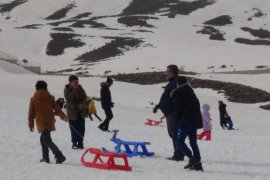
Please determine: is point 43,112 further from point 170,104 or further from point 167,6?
point 167,6

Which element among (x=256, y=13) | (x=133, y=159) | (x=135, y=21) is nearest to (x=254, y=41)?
(x=135, y=21)

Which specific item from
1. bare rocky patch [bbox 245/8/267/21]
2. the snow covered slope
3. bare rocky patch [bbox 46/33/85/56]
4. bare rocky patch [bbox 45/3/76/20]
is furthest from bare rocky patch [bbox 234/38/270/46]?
bare rocky patch [bbox 45/3/76/20]

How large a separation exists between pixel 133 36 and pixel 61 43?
12985mm

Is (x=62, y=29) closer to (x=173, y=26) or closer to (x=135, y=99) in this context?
(x=173, y=26)

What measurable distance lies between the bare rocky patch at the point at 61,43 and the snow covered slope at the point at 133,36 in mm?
164

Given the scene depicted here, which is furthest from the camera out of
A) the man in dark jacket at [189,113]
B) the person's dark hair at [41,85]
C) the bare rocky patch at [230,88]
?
the bare rocky patch at [230,88]

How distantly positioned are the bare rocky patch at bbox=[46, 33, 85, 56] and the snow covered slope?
0.16 meters

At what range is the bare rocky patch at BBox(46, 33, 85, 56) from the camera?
305 feet

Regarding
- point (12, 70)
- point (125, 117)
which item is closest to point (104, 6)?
point (12, 70)

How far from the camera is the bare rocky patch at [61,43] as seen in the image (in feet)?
305

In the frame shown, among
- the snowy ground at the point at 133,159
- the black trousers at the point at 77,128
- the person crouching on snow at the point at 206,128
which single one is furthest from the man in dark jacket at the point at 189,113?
the person crouching on snow at the point at 206,128

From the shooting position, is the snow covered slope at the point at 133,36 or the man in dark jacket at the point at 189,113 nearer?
the man in dark jacket at the point at 189,113

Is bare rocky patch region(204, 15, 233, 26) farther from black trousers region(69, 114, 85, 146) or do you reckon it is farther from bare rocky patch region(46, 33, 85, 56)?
black trousers region(69, 114, 85, 146)

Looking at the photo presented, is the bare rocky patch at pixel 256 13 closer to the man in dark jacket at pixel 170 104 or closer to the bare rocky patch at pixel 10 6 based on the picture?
the bare rocky patch at pixel 10 6
